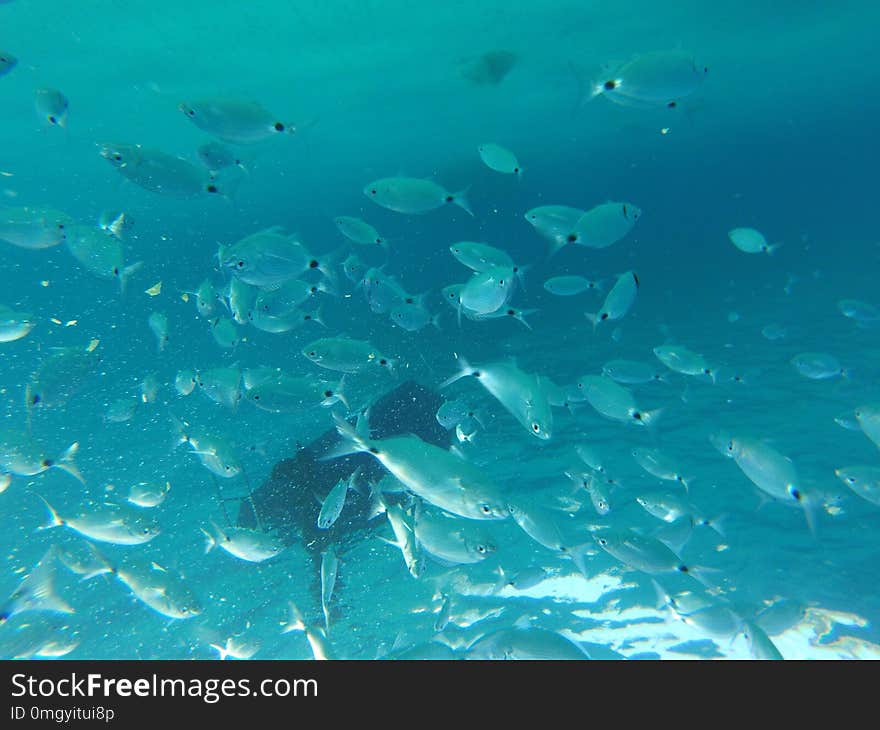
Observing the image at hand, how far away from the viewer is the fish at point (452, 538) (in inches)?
178

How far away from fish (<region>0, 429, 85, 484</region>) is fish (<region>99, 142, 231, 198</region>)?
344cm

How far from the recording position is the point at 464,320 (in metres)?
21.6

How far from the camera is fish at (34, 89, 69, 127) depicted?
4.97 metres

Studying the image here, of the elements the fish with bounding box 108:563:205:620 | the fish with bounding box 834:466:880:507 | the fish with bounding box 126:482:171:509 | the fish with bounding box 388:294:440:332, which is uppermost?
the fish with bounding box 388:294:440:332

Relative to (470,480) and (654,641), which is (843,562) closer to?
(654,641)

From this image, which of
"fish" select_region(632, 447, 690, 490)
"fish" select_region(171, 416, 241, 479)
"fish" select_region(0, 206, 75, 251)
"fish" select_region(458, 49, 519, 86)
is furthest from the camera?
"fish" select_region(458, 49, 519, 86)

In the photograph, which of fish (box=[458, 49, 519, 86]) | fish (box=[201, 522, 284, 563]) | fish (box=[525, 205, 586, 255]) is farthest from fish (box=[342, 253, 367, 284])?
fish (box=[458, 49, 519, 86])

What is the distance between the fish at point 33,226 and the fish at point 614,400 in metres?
6.49

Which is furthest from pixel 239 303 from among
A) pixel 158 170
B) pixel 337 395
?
pixel 337 395

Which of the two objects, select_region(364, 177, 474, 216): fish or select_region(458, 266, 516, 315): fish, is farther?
select_region(364, 177, 474, 216): fish

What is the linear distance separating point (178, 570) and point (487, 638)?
8667 millimetres

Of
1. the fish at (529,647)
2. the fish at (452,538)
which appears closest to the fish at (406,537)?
the fish at (452,538)

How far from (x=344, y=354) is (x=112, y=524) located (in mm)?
3510

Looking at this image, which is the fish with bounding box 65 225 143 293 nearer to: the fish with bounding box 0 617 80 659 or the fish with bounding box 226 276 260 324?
the fish with bounding box 226 276 260 324
